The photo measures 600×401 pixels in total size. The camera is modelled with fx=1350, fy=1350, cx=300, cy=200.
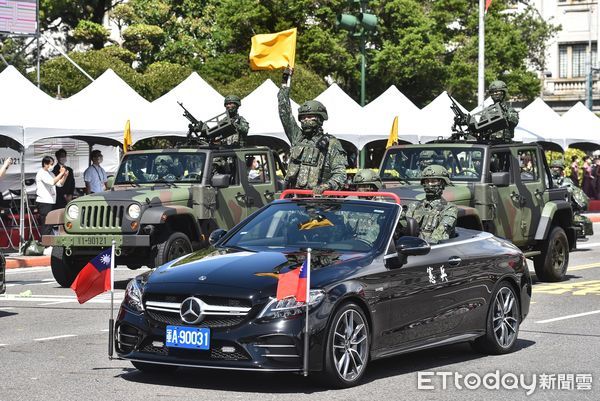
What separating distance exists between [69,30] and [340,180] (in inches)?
2121

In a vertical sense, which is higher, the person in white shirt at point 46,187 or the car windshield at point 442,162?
the car windshield at point 442,162

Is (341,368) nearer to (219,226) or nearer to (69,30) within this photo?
(219,226)

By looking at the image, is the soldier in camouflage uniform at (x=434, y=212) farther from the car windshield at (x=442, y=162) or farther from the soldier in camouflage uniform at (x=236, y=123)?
the soldier in camouflage uniform at (x=236, y=123)

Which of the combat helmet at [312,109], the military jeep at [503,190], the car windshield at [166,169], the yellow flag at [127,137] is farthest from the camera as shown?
the yellow flag at [127,137]

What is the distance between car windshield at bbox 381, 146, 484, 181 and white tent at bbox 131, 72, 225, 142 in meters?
8.71

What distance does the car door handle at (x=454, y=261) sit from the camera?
1086 centimetres

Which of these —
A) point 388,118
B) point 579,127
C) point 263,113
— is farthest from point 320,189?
point 579,127

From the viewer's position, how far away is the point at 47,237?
1817cm

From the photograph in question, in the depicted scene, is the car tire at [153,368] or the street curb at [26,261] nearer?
the car tire at [153,368]

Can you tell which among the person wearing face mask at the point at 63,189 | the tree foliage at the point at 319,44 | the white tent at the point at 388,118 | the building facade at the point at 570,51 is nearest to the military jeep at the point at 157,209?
the person wearing face mask at the point at 63,189

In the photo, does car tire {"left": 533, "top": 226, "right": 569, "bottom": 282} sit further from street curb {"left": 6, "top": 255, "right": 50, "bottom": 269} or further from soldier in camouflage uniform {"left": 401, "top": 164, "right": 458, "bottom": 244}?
street curb {"left": 6, "top": 255, "right": 50, "bottom": 269}

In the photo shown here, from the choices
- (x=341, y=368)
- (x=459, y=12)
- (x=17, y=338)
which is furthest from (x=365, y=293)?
(x=459, y=12)

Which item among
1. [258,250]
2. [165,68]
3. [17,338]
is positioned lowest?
[17,338]

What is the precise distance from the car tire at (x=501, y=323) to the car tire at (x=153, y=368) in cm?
277
